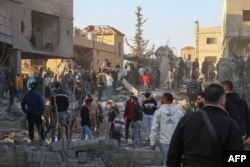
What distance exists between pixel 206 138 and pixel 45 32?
32.0 metres

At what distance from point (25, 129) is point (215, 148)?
45.9ft

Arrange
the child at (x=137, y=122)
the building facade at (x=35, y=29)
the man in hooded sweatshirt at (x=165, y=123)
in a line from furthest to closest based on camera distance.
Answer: the building facade at (x=35, y=29) → the child at (x=137, y=122) → the man in hooded sweatshirt at (x=165, y=123)

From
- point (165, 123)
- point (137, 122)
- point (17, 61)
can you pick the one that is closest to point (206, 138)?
point (165, 123)

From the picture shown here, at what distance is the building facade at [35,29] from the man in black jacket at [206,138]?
2314cm

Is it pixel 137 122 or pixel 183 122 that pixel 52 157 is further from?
pixel 183 122

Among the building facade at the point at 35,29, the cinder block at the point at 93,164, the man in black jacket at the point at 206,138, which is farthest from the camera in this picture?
the building facade at the point at 35,29

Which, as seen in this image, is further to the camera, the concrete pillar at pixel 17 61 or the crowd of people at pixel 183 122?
the concrete pillar at pixel 17 61

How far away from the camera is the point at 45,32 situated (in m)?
35.7

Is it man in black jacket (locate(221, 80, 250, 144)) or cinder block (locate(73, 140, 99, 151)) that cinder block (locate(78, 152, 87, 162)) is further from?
man in black jacket (locate(221, 80, 250, 144))

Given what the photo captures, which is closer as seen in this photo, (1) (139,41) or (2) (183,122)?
(2) (183,122)

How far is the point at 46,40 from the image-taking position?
117 ft

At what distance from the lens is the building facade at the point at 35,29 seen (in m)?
28.9

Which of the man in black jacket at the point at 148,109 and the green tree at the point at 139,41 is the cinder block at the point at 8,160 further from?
the green tree at the point at 139,41

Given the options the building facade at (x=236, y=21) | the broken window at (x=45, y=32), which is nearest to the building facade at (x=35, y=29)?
the broken window at (x=45, y=32)
